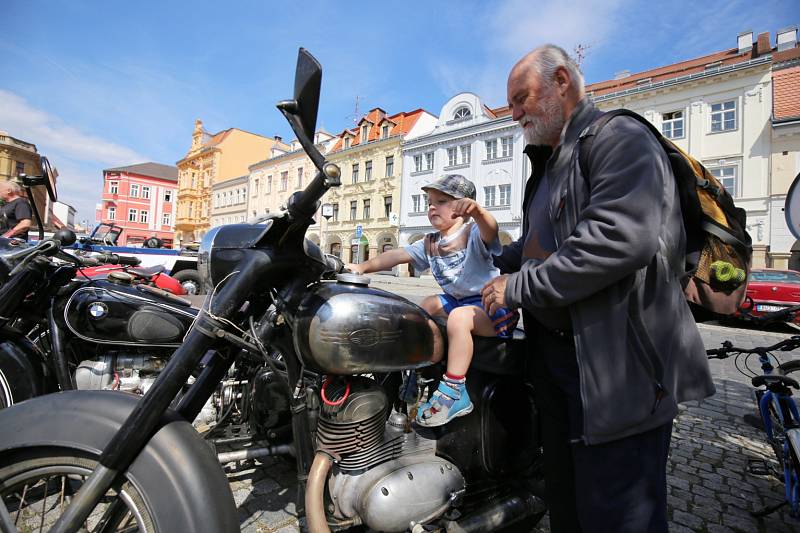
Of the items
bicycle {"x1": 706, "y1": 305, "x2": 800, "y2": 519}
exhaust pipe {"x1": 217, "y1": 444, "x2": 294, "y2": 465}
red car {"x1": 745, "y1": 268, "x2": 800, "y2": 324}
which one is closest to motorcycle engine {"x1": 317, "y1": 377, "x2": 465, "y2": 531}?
exhaust pipe {"x1": 217, "y1": 444, "x2": 294, "y2": 465}

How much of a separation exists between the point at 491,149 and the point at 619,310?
26020mm

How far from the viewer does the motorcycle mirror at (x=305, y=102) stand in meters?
1.11

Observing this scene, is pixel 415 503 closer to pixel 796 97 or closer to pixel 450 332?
pixel 450 332

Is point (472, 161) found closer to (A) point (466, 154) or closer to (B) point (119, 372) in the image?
(A) point (466, 154)

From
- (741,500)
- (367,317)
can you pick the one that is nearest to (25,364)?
(367,317)

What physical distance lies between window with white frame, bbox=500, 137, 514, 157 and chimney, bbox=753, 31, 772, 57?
12.3 meters

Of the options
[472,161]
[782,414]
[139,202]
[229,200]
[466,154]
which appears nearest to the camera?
[782,414]

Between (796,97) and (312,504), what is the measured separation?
25.3m

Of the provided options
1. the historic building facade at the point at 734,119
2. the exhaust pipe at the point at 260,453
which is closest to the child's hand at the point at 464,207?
the exhaust pipe at the point at 260,453

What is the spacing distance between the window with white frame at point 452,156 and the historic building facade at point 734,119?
30.0ft

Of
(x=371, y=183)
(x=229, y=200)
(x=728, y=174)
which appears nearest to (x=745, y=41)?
(x=728, y=174)

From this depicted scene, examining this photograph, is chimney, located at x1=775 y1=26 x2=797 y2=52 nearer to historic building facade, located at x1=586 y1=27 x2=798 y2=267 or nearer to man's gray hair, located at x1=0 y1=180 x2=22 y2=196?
historic building facade, located at x1=586 y1=27 x2=798 y2=267

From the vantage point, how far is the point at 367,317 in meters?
1.40

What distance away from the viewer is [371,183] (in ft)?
105
